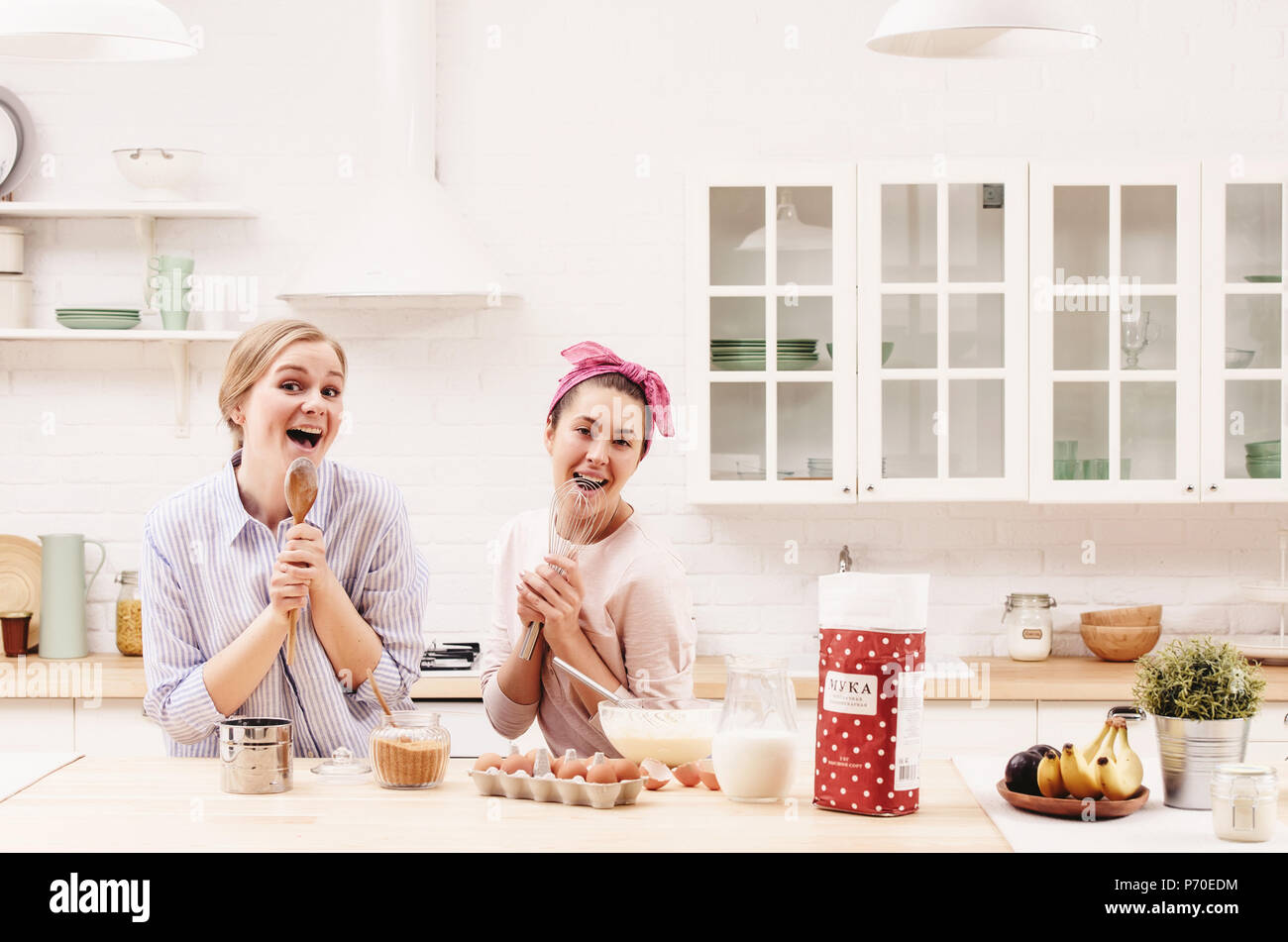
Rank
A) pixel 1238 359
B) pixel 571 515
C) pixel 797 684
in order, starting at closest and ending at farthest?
pixel 571 515
pixel 797 684
pixel 1238 359

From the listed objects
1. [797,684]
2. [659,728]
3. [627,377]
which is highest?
[627,377]

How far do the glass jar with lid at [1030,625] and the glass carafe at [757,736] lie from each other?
2309 mm

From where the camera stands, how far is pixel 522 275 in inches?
160

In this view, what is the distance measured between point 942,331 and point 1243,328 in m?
0.83

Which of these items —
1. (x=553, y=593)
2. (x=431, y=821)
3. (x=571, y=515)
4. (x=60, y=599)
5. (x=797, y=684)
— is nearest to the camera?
(x=431, y=821)

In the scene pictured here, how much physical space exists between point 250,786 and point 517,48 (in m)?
2.86

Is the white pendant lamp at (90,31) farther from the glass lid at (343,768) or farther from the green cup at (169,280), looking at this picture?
the green cup at (169,280)

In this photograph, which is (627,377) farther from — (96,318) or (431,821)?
(96,318)

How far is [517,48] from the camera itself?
406 centimetres

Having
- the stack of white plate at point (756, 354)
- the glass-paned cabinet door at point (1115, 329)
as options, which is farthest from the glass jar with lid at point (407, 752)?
the glass-paned cabinet door at point (1115, 329)

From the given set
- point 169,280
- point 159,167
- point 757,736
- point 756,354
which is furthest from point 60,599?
point 757,736

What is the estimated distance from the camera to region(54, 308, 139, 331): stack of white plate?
3816mm

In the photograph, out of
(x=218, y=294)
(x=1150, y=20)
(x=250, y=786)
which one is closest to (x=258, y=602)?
(x=250, y=786)

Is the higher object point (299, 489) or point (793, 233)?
point (793, 233)
